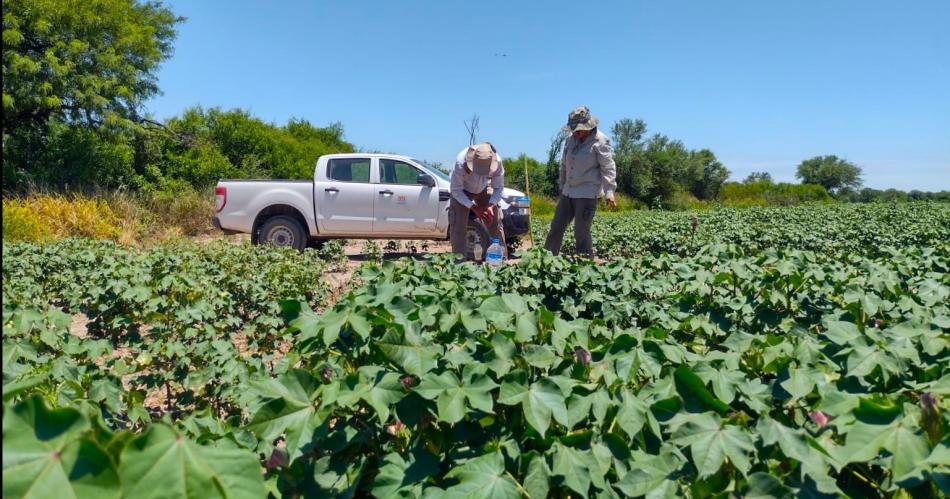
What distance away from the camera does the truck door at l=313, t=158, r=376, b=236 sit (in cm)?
1018

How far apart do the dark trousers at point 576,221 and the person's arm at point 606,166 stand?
10.2 inches

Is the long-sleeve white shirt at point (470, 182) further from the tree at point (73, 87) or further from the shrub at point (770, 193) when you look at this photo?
the shrub at point (770, 193)

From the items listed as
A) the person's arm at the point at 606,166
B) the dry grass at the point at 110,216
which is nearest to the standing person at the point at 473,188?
the person's arm at the point at 606,166

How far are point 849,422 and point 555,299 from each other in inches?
94.2

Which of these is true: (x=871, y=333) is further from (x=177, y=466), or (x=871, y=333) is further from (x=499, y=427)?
(x=177, y=466)

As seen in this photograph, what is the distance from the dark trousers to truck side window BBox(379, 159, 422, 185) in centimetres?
396

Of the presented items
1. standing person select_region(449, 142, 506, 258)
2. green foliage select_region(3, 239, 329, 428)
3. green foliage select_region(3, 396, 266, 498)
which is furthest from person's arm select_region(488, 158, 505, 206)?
green foliage select_region(3, 396, 266, 498)

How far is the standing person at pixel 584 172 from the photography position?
21.5ft

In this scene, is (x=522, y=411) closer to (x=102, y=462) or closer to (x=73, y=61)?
(x=102, y=462)

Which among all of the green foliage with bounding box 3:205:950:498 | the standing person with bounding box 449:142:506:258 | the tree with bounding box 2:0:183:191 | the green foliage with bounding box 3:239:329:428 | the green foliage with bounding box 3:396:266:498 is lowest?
the green foliage with bounding box 3:239:329:428

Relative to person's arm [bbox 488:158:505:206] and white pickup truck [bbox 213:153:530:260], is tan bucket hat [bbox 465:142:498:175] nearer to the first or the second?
person's arm [bbox 488:158:505:206]

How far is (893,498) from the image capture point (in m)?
1.25

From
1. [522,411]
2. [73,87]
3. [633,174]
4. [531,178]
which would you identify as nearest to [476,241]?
[522,411]

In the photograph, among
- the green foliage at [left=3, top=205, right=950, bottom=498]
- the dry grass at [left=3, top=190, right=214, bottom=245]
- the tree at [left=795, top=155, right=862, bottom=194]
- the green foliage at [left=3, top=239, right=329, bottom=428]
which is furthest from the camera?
the tree at [left=795, top=155, right=862, bottom=194]
